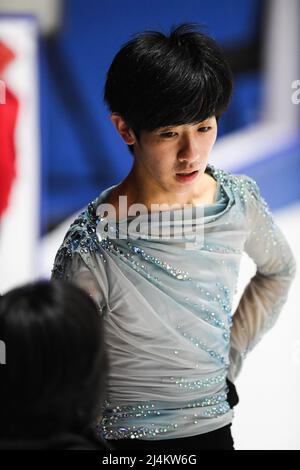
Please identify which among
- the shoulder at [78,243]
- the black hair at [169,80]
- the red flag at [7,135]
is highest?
the red flag at [7,135]

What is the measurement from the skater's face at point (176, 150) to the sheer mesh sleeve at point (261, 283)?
0.23 meters

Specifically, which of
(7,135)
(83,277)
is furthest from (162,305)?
(7,135)

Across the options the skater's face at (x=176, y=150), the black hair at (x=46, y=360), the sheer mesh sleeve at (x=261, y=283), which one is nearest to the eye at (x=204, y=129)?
the skater's face at (x=176, y=150)

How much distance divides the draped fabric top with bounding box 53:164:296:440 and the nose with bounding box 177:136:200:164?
0.15 meters

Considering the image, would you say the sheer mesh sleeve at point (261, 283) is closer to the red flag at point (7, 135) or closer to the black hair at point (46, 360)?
the black hair at point (46, 360)

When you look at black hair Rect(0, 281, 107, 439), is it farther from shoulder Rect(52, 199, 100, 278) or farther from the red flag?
the red flag

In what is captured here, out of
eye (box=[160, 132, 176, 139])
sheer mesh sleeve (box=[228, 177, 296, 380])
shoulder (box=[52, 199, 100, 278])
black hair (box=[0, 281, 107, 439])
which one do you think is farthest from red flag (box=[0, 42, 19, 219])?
black hair (box=[0, 281, 107, 439])

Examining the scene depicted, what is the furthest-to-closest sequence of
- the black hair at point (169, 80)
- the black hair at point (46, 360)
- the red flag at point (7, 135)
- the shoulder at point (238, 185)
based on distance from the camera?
the red flag at point (7, 135) → the shoulder at point (238, 185) → the black hair at point (169, 80) → the black hair at point (46, 360)

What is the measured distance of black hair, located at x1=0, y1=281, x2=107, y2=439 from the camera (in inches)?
45.9

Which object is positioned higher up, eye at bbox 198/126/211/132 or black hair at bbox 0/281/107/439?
eye at bbox 198/126/211/132

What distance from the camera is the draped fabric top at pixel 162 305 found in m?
1.65

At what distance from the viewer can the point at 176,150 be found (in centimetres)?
161

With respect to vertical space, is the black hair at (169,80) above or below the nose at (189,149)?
above
